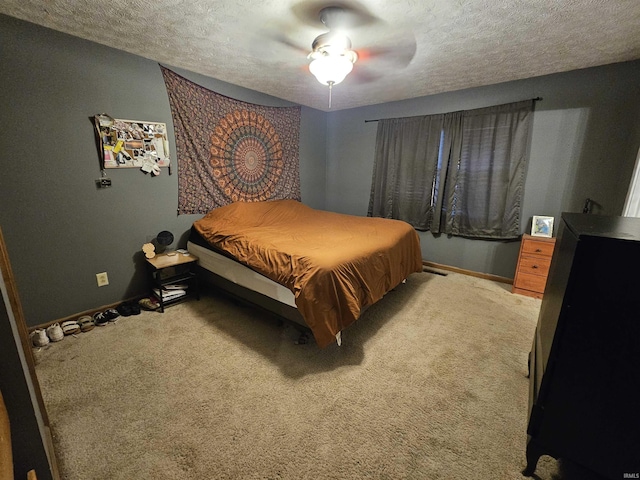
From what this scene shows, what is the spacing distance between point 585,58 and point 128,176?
4.22 m

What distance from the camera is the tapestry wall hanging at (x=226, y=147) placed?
2779mm

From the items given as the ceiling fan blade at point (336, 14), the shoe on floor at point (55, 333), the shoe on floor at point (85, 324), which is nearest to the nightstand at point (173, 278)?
the shoe on floor at point (85, 324)

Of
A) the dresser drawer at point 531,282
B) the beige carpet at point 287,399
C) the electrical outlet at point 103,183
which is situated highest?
the electrical outlet at point 103,183

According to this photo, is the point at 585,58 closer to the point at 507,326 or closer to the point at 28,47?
the point at 507,326

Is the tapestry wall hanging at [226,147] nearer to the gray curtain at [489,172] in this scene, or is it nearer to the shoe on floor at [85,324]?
the shoe on floor at [85,324]

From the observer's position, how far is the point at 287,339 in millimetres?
2113

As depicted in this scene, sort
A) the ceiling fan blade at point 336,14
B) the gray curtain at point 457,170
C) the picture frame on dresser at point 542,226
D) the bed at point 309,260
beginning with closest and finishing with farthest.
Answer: the ceiling fan blade at point 336,14 < the bed at point 309,260 < the picture frame on dresser at point 542,226 < the gray curtain at point 457,170

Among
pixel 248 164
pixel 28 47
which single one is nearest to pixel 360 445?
pixel 248 164

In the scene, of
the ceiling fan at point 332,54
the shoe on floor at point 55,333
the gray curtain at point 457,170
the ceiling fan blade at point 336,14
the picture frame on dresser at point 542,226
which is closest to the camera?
the ceiling fan blade at point 336,14

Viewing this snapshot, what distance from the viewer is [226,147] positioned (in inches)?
123

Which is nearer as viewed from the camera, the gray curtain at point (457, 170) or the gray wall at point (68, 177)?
the gray wall at point (68, 177)

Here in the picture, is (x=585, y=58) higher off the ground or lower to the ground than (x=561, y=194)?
higher

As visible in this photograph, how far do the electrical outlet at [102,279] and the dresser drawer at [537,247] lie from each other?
4.18m

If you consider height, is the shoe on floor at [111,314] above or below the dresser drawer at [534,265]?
below
